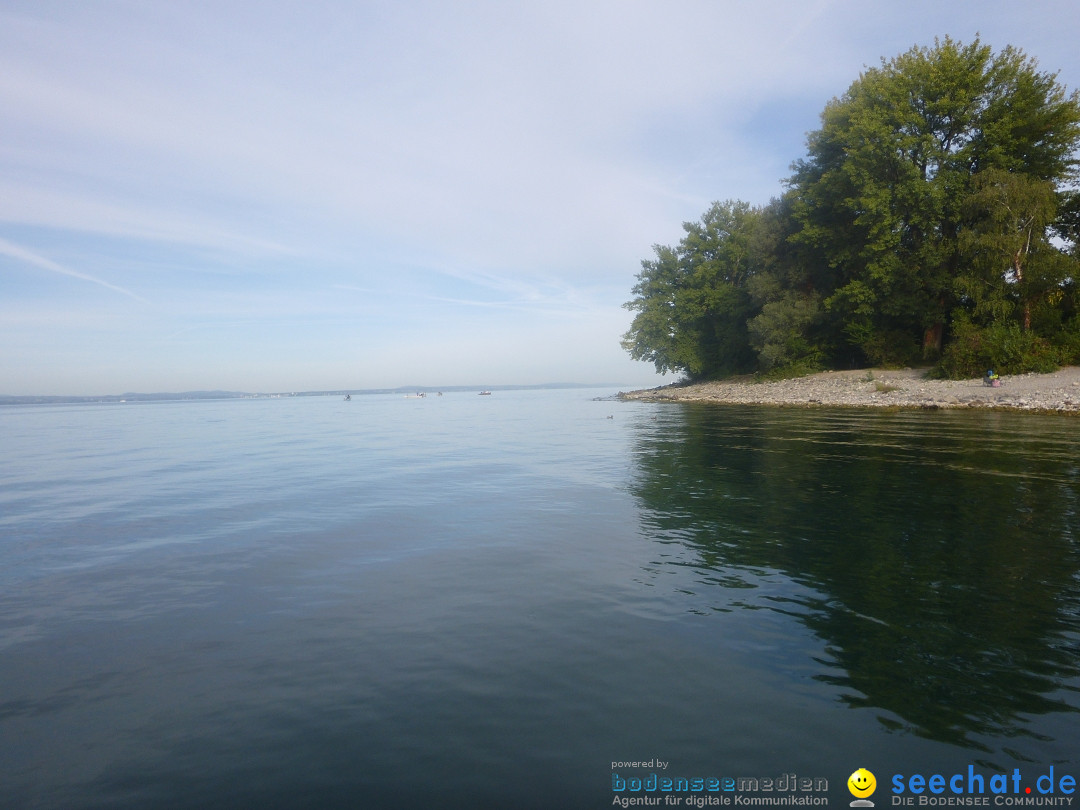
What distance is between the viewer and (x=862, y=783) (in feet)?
13.0

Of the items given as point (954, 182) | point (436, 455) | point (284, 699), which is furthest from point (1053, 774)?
point (954, 182)

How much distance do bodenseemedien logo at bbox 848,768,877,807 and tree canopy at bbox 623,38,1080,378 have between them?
43.3m

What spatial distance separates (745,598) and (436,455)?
57.7 ft

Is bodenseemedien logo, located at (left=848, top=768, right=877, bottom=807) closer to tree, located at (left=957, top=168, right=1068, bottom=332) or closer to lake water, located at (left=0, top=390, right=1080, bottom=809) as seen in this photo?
lake water, located at (left=0, top=390, right=1080, bottom=809)

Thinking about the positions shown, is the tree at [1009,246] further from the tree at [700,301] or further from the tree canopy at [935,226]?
the tree at [700,301]

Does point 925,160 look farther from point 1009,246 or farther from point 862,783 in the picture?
point 862,783

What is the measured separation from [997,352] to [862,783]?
43943mm

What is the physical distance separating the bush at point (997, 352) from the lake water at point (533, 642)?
28.4m

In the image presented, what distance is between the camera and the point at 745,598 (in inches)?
282

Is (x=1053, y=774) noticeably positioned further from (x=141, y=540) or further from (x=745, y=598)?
(x=141, y=540)

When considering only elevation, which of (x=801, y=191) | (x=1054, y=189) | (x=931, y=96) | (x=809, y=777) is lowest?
(x=809, y=777)

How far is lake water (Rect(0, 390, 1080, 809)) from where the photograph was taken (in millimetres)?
4168

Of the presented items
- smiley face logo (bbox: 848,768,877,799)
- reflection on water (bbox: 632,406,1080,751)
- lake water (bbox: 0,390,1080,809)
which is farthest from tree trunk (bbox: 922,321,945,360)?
smiley face logo (bbox: 848,768,877,799)

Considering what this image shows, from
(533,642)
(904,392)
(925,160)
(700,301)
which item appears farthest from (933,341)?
(533,642)
